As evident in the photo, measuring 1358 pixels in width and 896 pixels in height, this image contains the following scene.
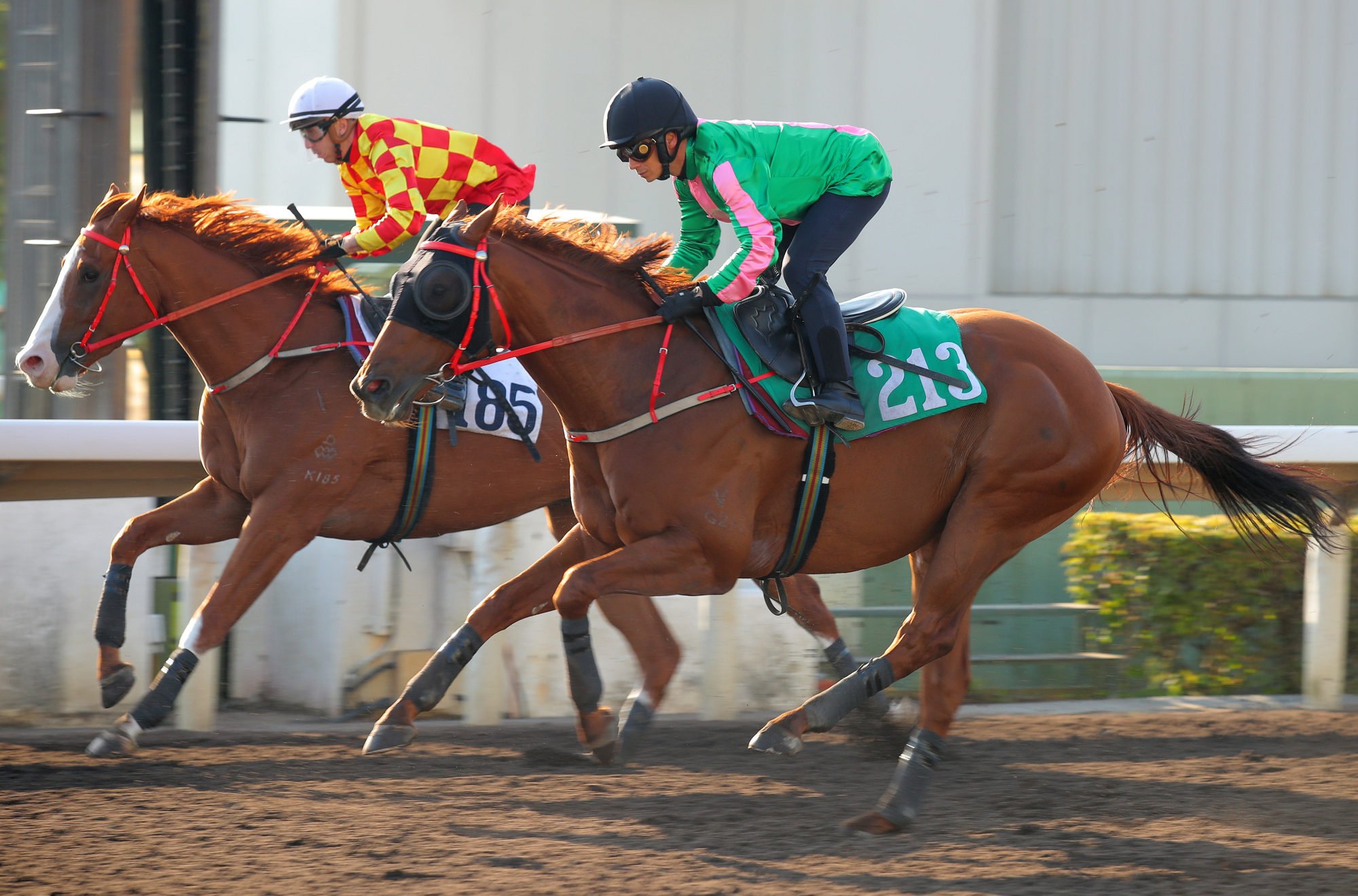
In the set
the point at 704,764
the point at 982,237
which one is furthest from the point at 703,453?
the point at 982,237

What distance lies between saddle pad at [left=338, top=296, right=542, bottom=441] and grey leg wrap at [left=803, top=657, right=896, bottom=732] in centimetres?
154

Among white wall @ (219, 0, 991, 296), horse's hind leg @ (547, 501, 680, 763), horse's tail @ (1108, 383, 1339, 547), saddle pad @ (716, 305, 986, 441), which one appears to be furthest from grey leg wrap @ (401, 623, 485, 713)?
white wall @ (219, 0, 991, 296)

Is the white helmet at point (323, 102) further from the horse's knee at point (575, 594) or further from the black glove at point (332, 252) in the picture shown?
the horse's knee at point (575, 594)

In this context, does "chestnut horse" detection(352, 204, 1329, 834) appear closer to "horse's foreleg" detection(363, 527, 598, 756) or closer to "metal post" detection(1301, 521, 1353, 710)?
"horse's foreleg" detection(363, 527, 598, 756)

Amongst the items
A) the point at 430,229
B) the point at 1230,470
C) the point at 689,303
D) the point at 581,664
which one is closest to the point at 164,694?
the point at 581,664

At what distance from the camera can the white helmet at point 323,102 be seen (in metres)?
4.98

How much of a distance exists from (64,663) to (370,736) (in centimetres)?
132

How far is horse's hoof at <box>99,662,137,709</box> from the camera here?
468 cm

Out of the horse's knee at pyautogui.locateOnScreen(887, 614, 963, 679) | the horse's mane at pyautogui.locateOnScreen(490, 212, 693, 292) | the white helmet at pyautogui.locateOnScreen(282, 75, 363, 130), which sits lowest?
the horse's knee at pyautogui.locateOnScreen(887, 614, 963, 679)

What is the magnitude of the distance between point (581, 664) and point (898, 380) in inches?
48.2

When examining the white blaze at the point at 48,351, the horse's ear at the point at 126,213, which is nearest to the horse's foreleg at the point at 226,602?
the white blaze at the point at 48,351

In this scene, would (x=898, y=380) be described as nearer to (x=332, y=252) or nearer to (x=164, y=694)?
(x=332, y=252)

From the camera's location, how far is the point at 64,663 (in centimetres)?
503

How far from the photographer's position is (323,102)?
499cm
